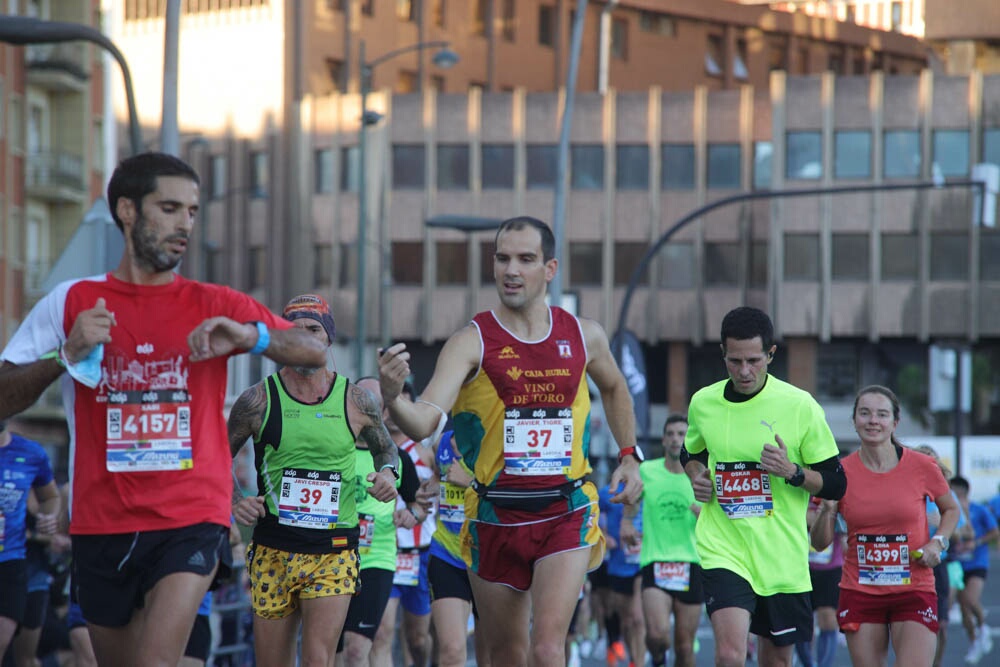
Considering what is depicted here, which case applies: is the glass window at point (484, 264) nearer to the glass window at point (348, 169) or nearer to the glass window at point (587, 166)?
the glass window at point (587, 166)

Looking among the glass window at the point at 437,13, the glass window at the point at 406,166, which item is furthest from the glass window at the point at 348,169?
the glass window at the point at 437,13

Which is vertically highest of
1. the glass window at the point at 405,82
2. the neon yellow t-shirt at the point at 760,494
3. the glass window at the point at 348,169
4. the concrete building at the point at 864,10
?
the concrete building at the point at 864,10

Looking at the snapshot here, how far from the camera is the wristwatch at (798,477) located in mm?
9039

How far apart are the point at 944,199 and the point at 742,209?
6.94 meters

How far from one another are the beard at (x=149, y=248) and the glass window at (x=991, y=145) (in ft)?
180

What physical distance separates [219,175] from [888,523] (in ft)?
194

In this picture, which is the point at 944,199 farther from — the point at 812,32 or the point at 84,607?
the point at 84,607

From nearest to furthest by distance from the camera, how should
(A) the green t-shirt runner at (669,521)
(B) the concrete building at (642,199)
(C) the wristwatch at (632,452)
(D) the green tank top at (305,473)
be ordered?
(C) the wristwatch at (632,452) < (D) the green tank top at (305,473) < (A) the green t-shirt runner at (669,521) < (B) the concrete building at (642,199)

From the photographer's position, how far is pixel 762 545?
916 cm

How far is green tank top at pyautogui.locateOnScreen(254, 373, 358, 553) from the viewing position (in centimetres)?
881

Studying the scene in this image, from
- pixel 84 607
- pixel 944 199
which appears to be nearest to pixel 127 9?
pixel 944 199

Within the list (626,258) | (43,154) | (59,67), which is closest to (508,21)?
(626,258)

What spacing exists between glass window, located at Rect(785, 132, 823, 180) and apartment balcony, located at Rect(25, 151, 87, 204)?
2447 centimetres

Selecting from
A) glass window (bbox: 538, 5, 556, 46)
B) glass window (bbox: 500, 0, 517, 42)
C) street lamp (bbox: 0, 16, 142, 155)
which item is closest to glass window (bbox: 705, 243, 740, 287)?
glass window (bbox: 500, 0, 517, 42)
